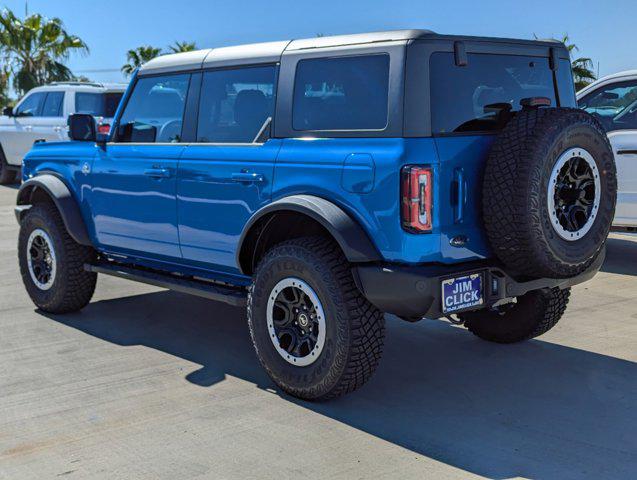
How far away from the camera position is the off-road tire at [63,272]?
6.23m

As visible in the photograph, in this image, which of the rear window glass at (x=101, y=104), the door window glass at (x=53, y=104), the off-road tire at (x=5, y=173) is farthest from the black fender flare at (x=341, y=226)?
the off-road tire at (x=5, y=173)

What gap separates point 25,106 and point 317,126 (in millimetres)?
12630

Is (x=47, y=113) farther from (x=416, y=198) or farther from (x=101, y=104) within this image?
(x=416, y=198)

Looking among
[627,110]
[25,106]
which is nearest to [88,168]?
[627,110]

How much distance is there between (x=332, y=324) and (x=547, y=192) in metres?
1.22

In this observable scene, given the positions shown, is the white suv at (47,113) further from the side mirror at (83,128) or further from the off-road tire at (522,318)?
the off-road tire at (522,318)

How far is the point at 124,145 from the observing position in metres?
5.83

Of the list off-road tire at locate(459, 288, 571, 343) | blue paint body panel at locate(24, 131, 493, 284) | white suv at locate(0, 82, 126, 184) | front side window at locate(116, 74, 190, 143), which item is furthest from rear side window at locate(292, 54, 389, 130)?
white suv at locate(0, 82, 126, 184)

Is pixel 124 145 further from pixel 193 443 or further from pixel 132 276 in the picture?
pixel 193 443

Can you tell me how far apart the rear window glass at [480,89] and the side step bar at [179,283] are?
1591 millimetres

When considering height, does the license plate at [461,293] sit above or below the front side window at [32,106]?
below

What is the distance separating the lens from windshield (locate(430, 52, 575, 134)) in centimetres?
423

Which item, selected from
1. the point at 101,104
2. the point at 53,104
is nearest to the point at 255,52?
the point at 101,104

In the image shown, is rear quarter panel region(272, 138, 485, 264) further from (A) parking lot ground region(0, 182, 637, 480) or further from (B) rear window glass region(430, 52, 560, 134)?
(A) parking lot ground region(0, 182, 637, 480)
